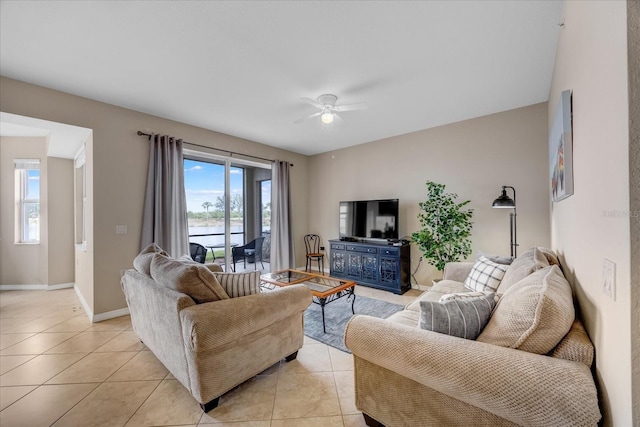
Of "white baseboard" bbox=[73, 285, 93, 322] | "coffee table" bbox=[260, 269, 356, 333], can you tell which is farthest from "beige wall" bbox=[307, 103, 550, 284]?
"white baseboard" bbox=[73, 285, 93, 322]

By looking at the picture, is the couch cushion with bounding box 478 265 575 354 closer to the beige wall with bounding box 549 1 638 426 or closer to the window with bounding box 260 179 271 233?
the beige wall with bounding box 549 1 638 426

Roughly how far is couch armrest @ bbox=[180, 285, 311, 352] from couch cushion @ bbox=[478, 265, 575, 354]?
1323mm

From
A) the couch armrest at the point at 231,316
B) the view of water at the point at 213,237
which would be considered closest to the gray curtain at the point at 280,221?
the view of water at the point at 213,237

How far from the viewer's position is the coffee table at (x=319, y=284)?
278 centimetres

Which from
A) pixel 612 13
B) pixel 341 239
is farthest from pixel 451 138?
pixel 612 13

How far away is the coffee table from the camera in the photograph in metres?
2.78

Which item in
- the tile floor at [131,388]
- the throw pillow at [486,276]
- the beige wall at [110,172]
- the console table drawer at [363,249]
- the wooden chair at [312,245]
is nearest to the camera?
the tile floor at [131,388]

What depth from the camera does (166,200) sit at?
366cm

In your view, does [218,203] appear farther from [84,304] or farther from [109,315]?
[84,304]

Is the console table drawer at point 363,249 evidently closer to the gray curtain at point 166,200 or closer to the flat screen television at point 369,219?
the flat screen television at point 369,219

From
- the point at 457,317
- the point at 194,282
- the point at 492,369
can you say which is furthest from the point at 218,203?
the point at 492,369

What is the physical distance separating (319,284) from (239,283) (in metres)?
1.42

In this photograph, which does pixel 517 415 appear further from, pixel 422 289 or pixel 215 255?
pixel 215 255

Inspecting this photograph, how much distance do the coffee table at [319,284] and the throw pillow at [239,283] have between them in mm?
854
